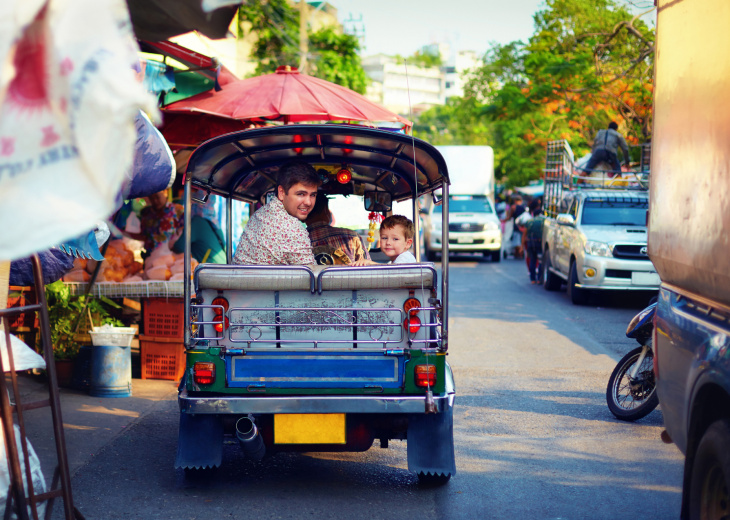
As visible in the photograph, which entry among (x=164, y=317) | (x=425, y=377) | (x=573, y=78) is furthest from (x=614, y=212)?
(x=573, y=78)

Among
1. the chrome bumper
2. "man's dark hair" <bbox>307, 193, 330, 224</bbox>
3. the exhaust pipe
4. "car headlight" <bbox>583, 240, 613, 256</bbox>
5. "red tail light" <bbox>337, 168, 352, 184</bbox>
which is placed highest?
"red tail light" <bbox>337, 168, 352, 184</bbox>

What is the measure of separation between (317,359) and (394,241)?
1.55m

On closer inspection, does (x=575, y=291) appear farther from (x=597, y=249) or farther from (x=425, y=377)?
(x=425, y=377)

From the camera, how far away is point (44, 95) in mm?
2070

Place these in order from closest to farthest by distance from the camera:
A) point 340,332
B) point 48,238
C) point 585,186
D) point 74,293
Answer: point 48,238 < point 340,332 < point 74,293 < point 585,186

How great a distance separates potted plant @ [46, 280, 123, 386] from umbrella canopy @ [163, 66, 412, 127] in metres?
2.20

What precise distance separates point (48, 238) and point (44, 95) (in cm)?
Result: 37

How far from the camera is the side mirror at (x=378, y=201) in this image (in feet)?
22.7

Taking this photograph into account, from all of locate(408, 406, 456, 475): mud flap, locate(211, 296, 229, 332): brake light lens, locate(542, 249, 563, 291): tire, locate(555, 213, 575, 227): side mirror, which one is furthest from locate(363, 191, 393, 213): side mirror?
locate(542, 249, 563, 291): tire

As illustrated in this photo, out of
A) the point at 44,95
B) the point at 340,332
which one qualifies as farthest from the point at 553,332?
the point at 44,95

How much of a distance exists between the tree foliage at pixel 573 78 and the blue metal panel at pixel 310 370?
52.0 ft

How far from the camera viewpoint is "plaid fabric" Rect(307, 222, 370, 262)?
6.37 metres

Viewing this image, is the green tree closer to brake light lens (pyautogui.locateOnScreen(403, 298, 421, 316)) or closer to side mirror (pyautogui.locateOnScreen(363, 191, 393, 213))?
side mirror (pyautogui.locateOnScreen(363, 191, 393, 213))

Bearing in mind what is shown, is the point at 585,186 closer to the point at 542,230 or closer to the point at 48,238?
the point at 542,230
